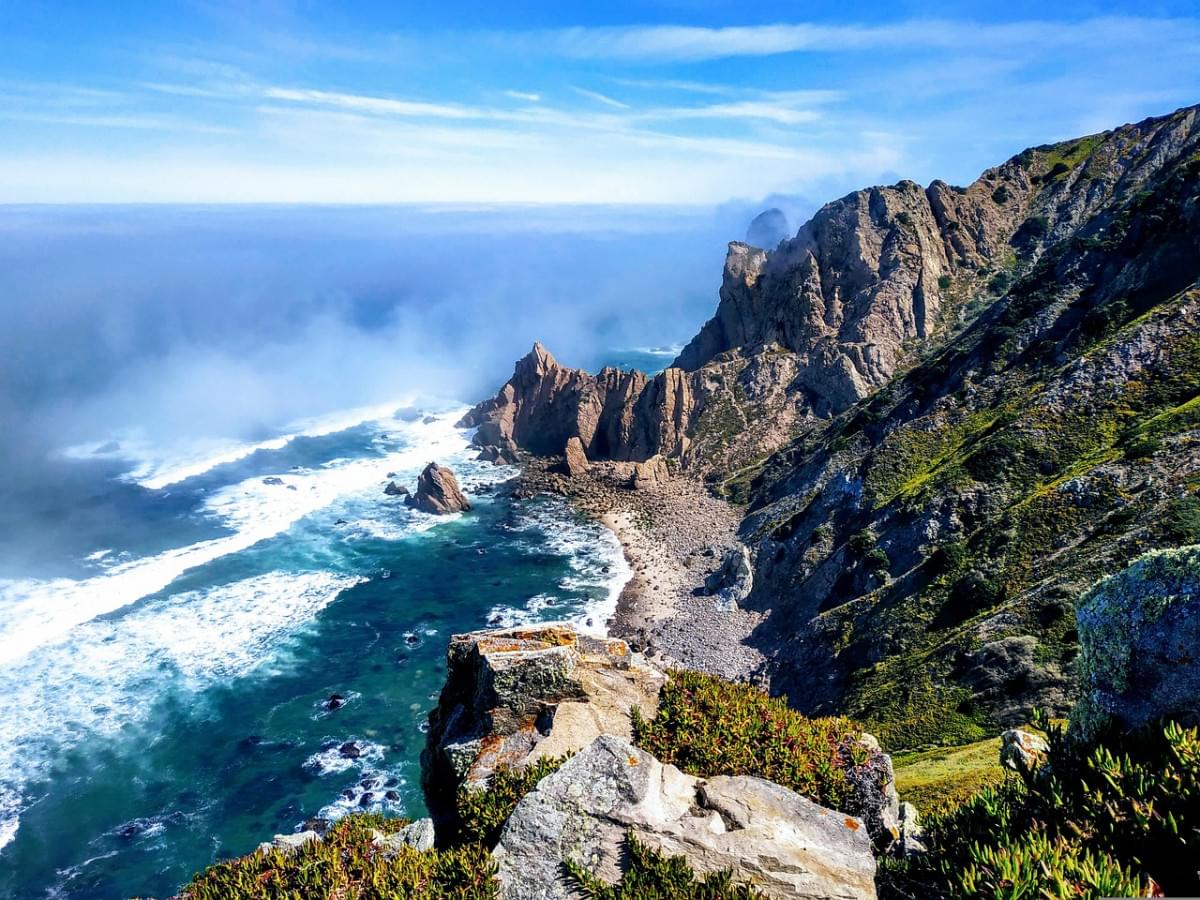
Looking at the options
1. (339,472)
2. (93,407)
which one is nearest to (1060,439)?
(339,472)

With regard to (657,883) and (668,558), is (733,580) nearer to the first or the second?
(668,558)

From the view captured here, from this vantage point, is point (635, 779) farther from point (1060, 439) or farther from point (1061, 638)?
point (1060, 439)

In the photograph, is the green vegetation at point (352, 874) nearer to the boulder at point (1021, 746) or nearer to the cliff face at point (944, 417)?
the boulder at point (1021, 746)

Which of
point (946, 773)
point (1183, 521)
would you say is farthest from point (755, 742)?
point (1183, 521)

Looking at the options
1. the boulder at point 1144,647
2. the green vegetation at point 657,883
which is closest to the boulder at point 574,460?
the boulder at point 1144,647

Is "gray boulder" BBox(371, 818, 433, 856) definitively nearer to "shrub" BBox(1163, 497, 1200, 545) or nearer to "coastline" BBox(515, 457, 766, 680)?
"shrub" BBox(1163, 497, 1200, 545)

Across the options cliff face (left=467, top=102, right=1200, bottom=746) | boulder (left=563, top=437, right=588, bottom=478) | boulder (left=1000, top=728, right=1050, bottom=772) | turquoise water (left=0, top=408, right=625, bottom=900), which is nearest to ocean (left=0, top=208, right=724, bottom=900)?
turquoise water (left=0, top=408, right=625, bottom=900)
